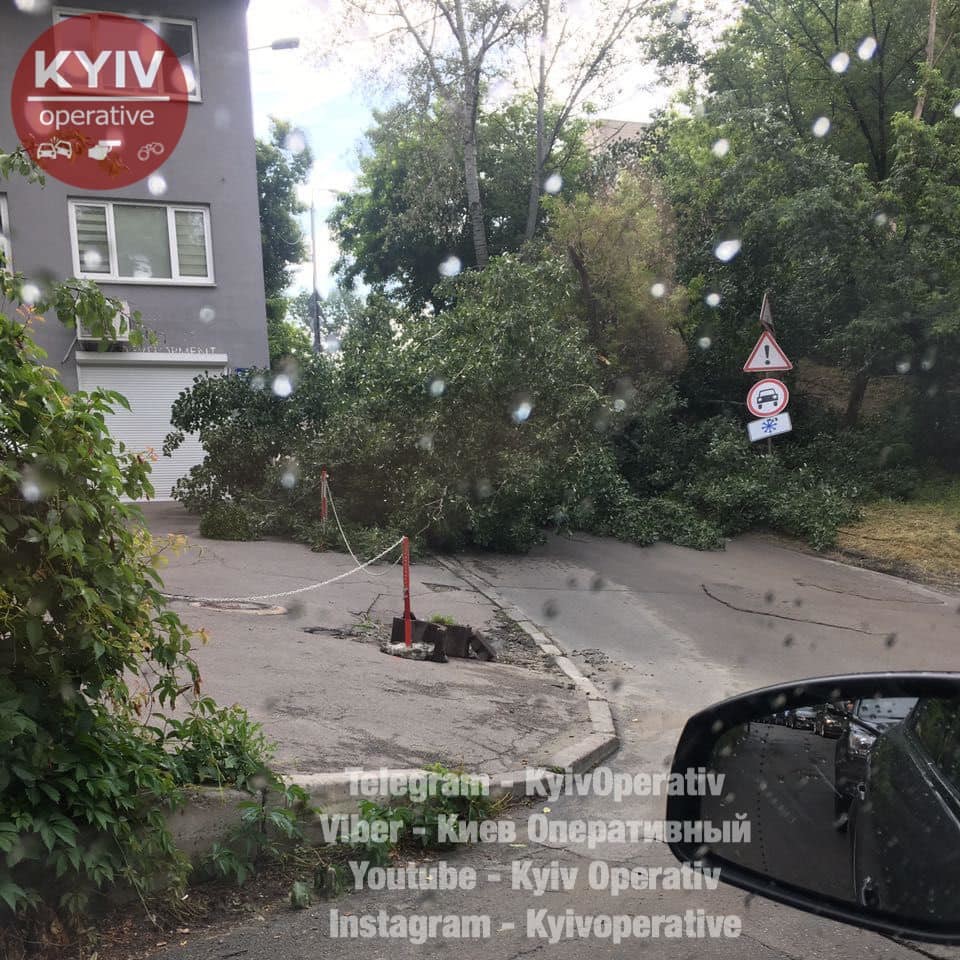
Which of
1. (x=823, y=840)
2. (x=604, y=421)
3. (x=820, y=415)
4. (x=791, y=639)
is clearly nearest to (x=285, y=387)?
(x=604, y=421)

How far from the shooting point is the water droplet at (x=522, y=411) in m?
15.5

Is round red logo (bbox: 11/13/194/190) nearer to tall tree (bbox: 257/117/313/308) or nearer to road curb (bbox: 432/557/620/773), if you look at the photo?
road curb (bbox: 432/557/620/773)

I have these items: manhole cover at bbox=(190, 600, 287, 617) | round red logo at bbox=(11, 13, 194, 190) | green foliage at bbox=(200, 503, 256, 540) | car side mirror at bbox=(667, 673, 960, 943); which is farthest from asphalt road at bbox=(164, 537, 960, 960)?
round red logo at bbox=(11, 13, 194, 190)

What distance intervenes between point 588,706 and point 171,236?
1764cm

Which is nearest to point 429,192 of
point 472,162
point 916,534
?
point 472,162

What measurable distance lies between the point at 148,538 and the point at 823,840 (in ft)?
9.39

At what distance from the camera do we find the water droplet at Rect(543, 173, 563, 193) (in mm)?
30441

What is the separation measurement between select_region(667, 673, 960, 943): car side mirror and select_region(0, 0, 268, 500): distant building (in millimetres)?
19850

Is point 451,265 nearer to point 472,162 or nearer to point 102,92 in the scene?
point 472,162

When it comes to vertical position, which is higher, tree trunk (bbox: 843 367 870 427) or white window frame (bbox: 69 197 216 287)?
white window frame (bbox: 69 197 216 287)

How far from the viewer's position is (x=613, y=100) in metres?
26.1

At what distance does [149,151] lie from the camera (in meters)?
21.3

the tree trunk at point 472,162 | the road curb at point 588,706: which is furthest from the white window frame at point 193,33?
the road curb at point 588,706

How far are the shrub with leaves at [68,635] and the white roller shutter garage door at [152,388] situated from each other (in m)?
18.0
